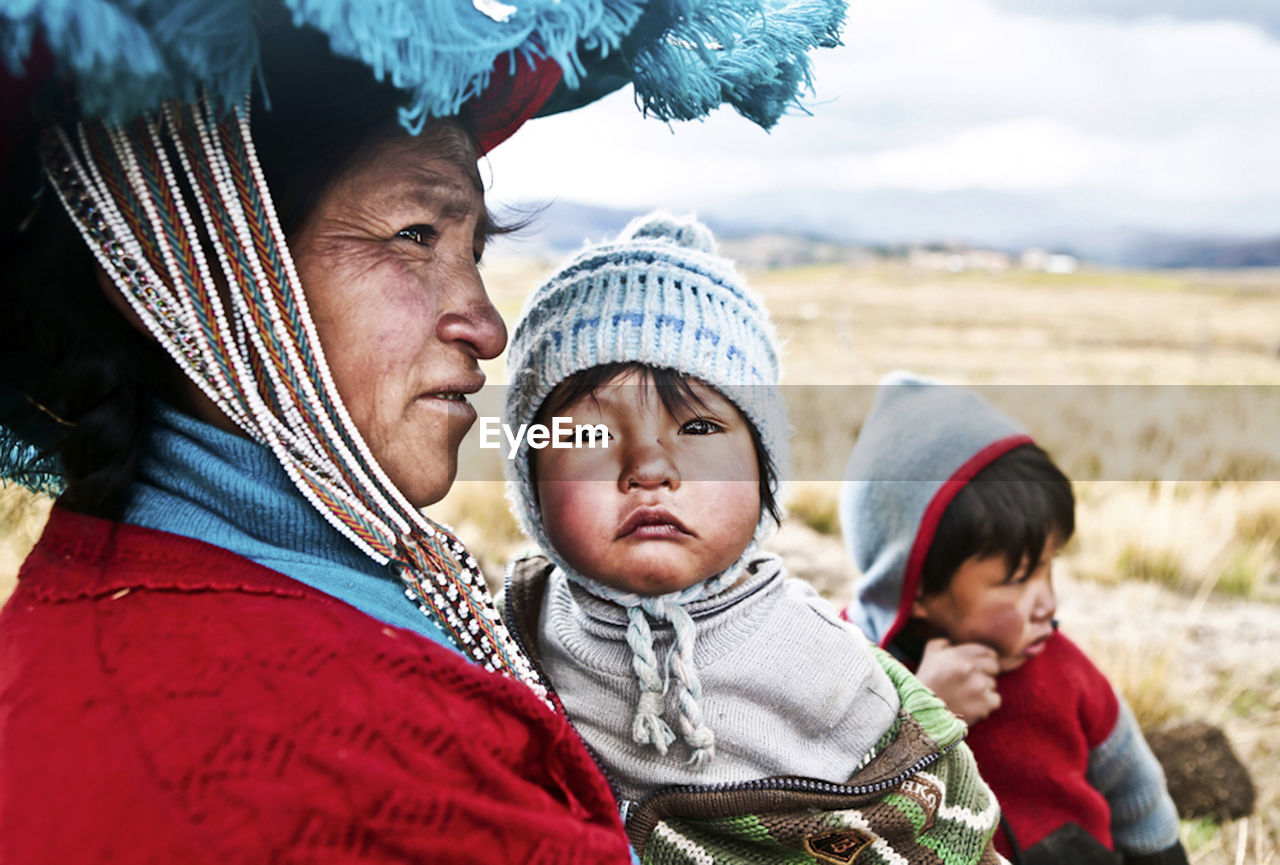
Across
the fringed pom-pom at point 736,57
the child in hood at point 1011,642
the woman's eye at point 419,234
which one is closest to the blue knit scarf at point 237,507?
the woman's eye at point 419,234

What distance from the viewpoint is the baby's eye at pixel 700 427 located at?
6.31 ft

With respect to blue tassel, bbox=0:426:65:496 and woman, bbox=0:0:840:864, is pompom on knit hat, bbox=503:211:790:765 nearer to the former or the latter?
woman, bbox=0:0:840:864

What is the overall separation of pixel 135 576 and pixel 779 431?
124 cm

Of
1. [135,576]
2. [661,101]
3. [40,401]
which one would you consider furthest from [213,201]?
[661,101]

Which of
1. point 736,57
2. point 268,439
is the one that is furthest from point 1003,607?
point 268,439

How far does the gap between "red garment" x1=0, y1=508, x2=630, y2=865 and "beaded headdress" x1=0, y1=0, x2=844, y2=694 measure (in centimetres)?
22

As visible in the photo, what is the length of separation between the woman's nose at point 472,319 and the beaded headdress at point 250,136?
23 cm

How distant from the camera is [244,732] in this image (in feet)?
3.60

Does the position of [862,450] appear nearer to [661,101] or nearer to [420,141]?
[661,101]

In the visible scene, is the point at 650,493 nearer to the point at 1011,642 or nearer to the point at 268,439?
the point at 268,439

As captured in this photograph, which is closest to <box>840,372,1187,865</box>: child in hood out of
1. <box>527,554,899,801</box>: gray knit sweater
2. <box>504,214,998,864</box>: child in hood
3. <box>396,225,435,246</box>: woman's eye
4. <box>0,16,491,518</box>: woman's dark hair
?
<box>504,214,998,864</box>: child in hood

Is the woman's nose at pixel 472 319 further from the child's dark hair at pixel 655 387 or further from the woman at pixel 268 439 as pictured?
the child's dark hair at pixel 655 387

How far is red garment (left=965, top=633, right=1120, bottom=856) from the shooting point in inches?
106

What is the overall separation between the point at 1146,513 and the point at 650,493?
5.32 metres
